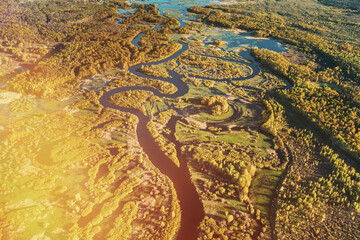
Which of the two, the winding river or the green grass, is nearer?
the winding river

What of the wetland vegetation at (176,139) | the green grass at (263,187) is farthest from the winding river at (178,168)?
the green grass at (263,187)

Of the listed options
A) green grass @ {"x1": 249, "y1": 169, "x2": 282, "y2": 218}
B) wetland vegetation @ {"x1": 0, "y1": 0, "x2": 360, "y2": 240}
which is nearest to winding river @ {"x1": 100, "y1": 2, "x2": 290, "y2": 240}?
wetland vegetation @ {"x1": 0, "y1": 0, "x2": 360, "y2": 240}

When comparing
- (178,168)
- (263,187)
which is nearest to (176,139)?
(178,168)

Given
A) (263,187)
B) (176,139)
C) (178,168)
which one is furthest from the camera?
(176,139)

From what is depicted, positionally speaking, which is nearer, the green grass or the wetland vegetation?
the wetland vegetation

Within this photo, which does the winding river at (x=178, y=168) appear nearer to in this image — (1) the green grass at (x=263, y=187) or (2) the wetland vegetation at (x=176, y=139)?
(2) the wetland vegetation at (x=176, y=139)

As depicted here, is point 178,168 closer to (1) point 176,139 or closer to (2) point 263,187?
(1) point 176,139

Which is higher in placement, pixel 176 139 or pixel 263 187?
pixel 176 139

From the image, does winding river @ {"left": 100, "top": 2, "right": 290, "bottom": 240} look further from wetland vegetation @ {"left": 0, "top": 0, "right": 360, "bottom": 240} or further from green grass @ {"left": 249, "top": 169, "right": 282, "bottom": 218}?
green grass @ {"left": 249, "top": 169, "right": 282, "bottom": 218}

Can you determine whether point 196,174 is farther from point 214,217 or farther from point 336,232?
point 336,232

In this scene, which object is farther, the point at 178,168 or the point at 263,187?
the point at 178,168

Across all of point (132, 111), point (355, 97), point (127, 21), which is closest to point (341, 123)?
point (355, 97)
